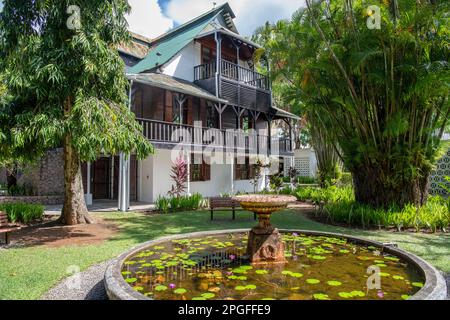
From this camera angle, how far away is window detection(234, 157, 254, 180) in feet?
66.3

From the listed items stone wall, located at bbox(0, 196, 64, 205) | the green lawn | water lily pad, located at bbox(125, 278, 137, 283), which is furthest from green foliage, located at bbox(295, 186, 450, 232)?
stone wall, located at bbox(0, 196, 64, 205)

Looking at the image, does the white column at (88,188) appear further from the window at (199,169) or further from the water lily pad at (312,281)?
the water lily pad at (312,281)

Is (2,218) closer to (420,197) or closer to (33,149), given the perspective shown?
(33,149)

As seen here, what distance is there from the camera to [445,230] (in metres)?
8.42

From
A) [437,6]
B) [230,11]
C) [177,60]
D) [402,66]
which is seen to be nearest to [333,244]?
[402,66]

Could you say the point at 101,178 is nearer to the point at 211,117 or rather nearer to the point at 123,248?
the point at 211,117

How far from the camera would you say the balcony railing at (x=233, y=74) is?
17688 millimetres

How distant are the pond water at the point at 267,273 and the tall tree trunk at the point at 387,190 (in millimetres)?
4451

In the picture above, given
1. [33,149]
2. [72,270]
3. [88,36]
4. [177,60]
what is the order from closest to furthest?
[72,270], [88,36], [33,149], [177,60]

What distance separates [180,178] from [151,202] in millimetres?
2652

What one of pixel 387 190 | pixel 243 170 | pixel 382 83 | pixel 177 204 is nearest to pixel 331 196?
pixel 387 190

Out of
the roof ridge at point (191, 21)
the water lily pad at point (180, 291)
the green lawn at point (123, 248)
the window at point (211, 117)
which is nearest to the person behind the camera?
the water lily pad at point (180, 291)

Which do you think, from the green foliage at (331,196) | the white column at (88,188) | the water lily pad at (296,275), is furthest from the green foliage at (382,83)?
the white column at (88,188)

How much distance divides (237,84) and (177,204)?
28.7ft
